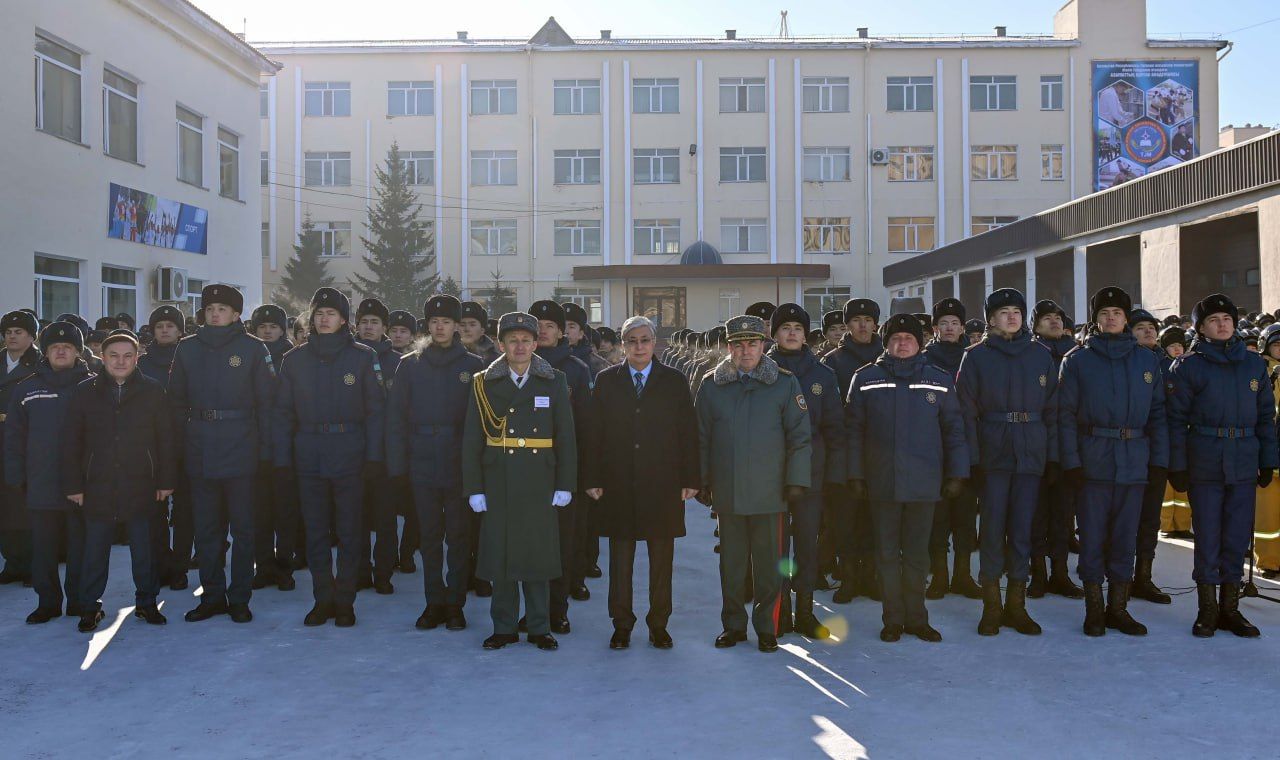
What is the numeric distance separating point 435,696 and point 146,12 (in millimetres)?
18737

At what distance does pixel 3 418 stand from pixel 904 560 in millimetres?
6712

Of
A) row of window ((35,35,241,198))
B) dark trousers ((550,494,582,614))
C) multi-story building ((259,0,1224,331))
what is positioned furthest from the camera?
multi-story building ((259,0,1224,331))

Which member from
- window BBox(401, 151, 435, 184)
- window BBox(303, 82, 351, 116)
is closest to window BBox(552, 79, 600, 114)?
window BBox(401, 151, 435, 184)

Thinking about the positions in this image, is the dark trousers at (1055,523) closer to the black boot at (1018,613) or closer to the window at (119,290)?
the black boot at (1018,613)

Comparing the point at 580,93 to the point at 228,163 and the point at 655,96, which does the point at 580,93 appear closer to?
the point at 655,96

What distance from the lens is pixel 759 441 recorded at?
627cm

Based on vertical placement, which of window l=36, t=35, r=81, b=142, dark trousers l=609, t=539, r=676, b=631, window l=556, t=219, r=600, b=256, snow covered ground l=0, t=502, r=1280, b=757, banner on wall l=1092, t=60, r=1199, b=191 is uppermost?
banner on wall l=1092, t=60, r=1199, b=191

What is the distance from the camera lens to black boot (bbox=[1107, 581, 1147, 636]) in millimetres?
6414

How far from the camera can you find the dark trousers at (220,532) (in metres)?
6.91

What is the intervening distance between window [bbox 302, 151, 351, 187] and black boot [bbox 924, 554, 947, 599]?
40364mm

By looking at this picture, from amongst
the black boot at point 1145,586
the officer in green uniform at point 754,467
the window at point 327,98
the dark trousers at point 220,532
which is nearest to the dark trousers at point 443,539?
the dark trousers at point 220,532

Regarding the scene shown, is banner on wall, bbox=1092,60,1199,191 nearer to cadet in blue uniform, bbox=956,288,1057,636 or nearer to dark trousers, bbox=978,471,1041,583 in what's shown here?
cadet in blue uniform, bbox=956,288,1057,636

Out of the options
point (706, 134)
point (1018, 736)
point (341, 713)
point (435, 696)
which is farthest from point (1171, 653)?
point (706, 134)

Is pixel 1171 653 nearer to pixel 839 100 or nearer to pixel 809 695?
pixel 809 695
